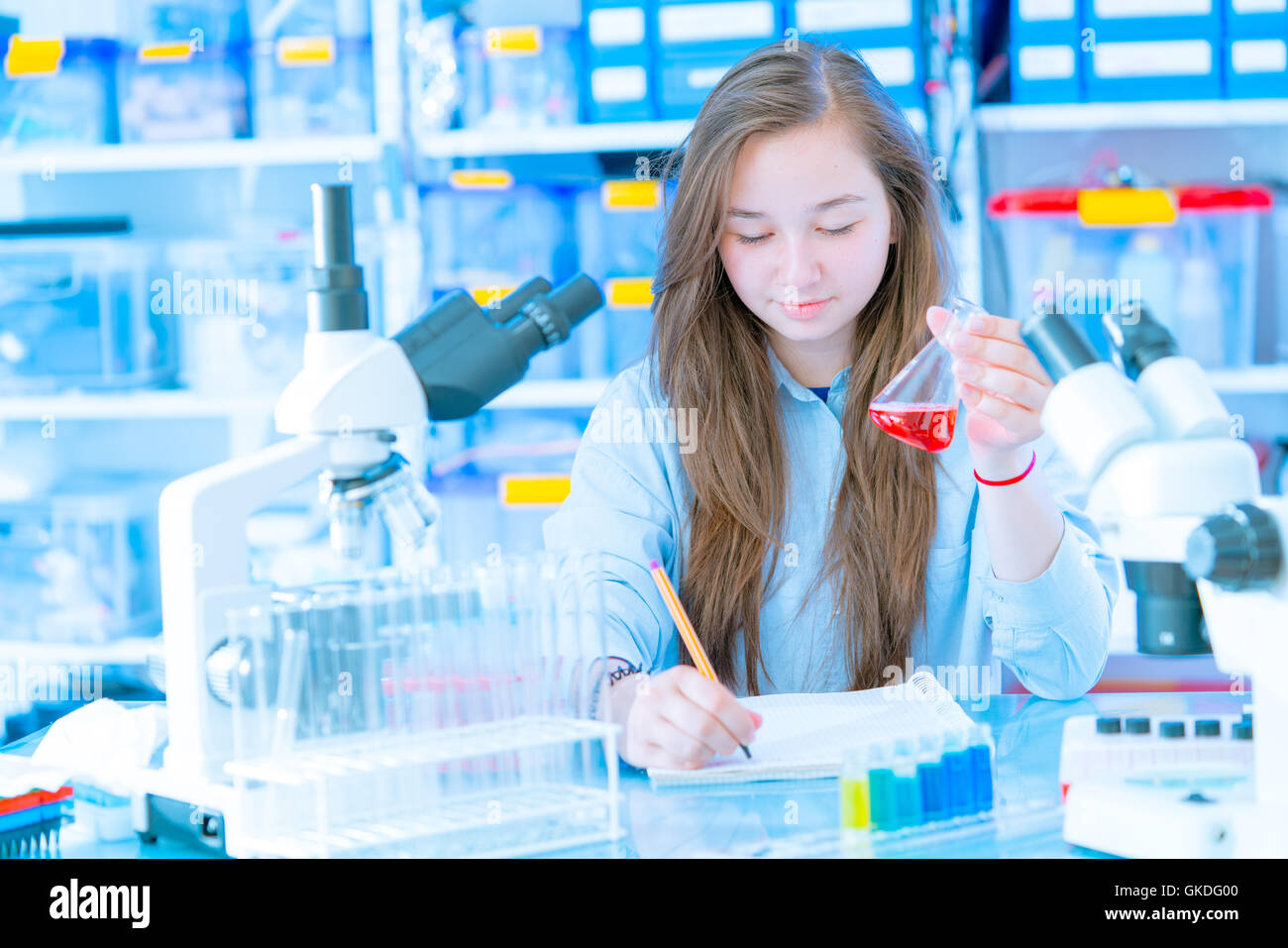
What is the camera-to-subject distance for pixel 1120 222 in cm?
220

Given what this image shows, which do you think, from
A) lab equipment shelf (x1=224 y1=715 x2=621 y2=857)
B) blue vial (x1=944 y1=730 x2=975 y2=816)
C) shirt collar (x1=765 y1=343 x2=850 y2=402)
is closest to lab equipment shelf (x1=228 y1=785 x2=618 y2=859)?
lab equipment shelf (x1=224 y1=715 x2=621 y2=857)

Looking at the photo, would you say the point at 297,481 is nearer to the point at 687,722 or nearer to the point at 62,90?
the point at 687,722

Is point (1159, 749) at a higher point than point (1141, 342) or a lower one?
lower

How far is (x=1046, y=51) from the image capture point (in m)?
2.21

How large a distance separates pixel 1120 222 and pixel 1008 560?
1.20 metres

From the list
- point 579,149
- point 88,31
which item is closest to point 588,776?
point 579,149

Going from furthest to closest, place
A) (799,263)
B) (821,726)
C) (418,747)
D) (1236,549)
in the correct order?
(799,263) < (821,726) < (418,747) < (1236,549)

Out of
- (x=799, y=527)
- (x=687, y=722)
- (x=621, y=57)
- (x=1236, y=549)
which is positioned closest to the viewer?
(x=1236, y=549)

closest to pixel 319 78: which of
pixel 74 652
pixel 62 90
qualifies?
pixel 62 90

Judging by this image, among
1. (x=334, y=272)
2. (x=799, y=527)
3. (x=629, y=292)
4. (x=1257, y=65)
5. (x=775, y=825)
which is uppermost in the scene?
(x=1257, y=65)

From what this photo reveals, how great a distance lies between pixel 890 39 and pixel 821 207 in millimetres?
1091

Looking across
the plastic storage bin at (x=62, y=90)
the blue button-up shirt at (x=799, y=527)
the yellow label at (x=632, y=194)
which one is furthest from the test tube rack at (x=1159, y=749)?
the plastic storage bin at (x=62, y=90)

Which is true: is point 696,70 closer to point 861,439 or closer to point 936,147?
point 936,147

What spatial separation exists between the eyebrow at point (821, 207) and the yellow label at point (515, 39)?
119cm
